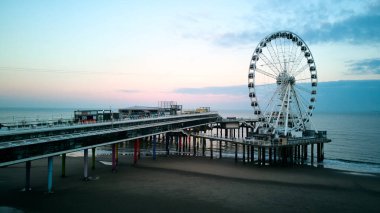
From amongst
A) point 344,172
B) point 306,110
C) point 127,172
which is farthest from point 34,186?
point 306,110

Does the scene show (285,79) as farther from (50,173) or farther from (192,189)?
(50,173)

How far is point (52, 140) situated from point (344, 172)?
138ft

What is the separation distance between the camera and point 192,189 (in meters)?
33.5

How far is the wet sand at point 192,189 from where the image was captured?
1080 inches

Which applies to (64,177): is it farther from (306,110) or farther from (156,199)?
(306,110)

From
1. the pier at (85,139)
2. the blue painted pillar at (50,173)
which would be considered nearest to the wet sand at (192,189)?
the blue painted pillar at (50,173)

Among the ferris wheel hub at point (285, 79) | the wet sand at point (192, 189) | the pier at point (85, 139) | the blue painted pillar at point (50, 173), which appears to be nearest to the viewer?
the pier at point (85, 139)

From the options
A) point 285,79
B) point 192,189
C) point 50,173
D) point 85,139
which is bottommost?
point 192,189

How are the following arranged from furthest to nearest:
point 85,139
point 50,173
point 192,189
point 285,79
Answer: point 285,79, point 85,139, point 192,189, point 50,173

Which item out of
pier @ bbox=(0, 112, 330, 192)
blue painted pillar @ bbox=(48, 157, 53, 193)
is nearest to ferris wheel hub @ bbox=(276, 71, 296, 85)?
pier @ bbox=(0, 112, 330, 192)

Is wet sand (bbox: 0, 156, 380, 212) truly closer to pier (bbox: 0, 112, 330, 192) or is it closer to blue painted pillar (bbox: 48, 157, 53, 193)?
blue painted pillar (bbox: 48, 157, 53, 193)

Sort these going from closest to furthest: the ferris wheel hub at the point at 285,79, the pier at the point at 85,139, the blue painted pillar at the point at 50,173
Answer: the pier at the point at 85,139
the blue painted pillar at the point at 50,173
the ferris wheel hub at the point at 285,79

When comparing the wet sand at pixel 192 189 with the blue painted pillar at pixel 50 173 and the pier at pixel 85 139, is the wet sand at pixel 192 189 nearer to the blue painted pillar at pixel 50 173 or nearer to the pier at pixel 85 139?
the blue painted pillar at pixel 50 173

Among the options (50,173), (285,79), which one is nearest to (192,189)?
(50,173)
